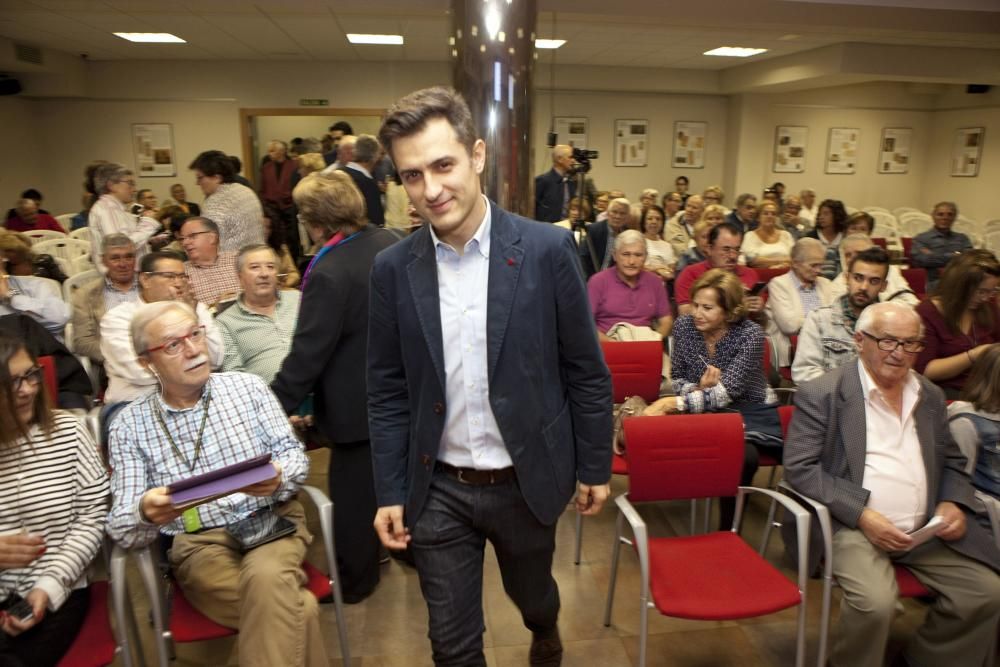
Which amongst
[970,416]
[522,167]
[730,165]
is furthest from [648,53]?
[970,416]

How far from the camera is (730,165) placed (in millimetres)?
11430

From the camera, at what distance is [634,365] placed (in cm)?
326

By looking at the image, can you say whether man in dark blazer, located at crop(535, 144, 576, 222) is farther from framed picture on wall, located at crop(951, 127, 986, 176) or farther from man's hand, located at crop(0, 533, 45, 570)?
framed picture on wall, located at crop(951, 127, 986, 176)

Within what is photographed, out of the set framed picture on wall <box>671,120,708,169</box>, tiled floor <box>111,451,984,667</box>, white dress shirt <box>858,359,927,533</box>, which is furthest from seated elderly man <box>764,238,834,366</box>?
framed picture on wall <box>671,120,708,169</box>

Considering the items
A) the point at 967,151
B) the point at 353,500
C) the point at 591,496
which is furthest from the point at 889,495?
the point at 967,151

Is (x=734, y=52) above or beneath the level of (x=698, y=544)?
above

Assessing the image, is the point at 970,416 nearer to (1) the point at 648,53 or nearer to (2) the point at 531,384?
(2) the point at 531,384

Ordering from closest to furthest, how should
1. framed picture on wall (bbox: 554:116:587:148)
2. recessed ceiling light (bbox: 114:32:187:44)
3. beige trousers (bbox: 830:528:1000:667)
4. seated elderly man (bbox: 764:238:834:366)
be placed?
beige trousers (bbox: 830:528:1000:667) → seated elderly man (bbox: 764:238:834:366) → recessed ceiling light (bbox: 114:32:187:44) → framed picture on wall (bbox: 554:116:587:148)

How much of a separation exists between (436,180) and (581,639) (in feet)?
5.88

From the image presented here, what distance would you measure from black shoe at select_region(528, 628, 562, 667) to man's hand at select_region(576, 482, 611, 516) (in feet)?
1.61

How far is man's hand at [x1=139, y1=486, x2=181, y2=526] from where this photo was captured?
68.4 inches

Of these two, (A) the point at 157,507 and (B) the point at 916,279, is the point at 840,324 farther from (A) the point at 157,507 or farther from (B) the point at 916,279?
(A) the point at 157,507

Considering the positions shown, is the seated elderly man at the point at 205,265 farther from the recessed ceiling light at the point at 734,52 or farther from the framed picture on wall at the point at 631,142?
the framed picture on wall at the point at 631,142

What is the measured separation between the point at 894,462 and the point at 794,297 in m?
1.83
